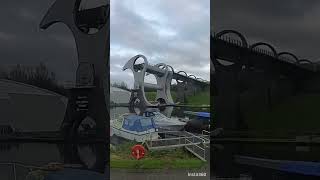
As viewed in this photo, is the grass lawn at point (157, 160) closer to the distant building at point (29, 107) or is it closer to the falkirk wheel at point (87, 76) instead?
the falkirk wheel at point (87, 76)

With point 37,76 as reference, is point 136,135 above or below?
below

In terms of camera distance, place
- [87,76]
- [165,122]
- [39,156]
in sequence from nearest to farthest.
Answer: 1. [165,122]
2. [87,76]
3. [39,156]

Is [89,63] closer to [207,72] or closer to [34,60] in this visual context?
[34,60]

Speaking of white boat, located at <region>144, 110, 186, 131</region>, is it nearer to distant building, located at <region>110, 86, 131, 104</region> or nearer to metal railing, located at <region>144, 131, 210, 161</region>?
metal railing, located at <region>144, 131, 210, 161</region>

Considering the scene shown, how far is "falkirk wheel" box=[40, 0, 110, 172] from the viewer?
12.7ft

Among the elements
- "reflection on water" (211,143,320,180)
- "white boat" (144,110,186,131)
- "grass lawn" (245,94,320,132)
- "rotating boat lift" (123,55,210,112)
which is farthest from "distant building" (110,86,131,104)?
"grass lawn" (245,94,320,132)

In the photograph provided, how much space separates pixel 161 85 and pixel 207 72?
34 centimetres

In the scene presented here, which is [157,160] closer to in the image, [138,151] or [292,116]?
[138,151]

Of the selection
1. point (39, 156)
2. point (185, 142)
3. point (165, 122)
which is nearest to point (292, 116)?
point (185, 142)

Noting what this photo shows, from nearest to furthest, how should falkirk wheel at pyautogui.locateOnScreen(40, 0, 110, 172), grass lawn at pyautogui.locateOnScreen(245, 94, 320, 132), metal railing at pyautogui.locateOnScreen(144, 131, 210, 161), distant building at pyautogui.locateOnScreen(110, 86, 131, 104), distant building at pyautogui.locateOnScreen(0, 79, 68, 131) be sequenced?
grass lawn at pyautogui.locateOnScreen(245, 94, 320, 132) → metal railing at pyautogui.locateOnScreen(144, 131, 210, 161) → distant building at pyautogui.locateOnScreen(110, 86, 131, 104) → falkirk wheel at pyautogui.locateOnScreen(40, 0, 110, 172) → distant building at pyautogui.locateOnScreen(0, 79, 68, 131)

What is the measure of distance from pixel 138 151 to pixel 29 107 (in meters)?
0.96

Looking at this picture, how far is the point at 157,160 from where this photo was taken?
12.2 feet

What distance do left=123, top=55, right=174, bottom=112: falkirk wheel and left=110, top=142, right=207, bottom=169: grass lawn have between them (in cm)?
31

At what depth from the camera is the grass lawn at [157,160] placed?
367cm
